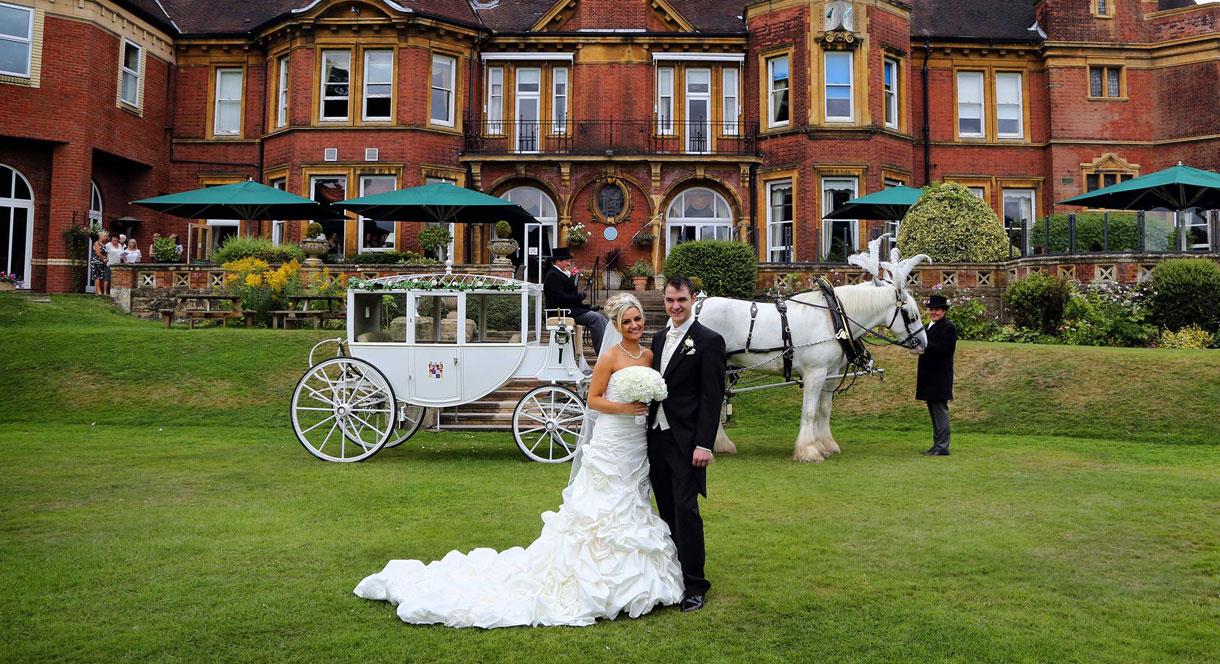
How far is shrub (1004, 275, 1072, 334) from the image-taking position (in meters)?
16.9

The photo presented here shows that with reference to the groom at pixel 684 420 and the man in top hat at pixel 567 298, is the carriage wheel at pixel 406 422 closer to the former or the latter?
the man in top hat at pixel 567 298

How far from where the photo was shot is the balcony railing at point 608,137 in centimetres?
2661

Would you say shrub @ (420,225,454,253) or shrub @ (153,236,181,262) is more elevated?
shrub @ (420,225,454,253)

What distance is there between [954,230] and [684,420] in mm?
16657

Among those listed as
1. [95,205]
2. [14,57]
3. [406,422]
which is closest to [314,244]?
[95,205]

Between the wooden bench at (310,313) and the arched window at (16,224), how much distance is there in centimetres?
1084

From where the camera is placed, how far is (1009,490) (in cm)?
826

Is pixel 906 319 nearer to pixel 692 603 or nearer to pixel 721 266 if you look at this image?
pixel 692 603

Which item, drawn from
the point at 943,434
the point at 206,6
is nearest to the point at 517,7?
the point at 206,6

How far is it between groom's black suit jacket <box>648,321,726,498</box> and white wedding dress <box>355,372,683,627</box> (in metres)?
0.23

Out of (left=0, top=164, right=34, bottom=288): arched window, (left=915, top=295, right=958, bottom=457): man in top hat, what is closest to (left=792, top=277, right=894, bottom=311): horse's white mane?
(left=915, top=295, right=958, bottom=457): man in top hat

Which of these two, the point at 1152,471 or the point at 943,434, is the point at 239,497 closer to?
the point at 943,434

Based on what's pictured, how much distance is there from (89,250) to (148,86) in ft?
18.5

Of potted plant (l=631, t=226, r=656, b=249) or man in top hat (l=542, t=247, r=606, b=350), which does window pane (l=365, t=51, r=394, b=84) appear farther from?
man in top hat (l=542, t=247, r=606, b=350)
